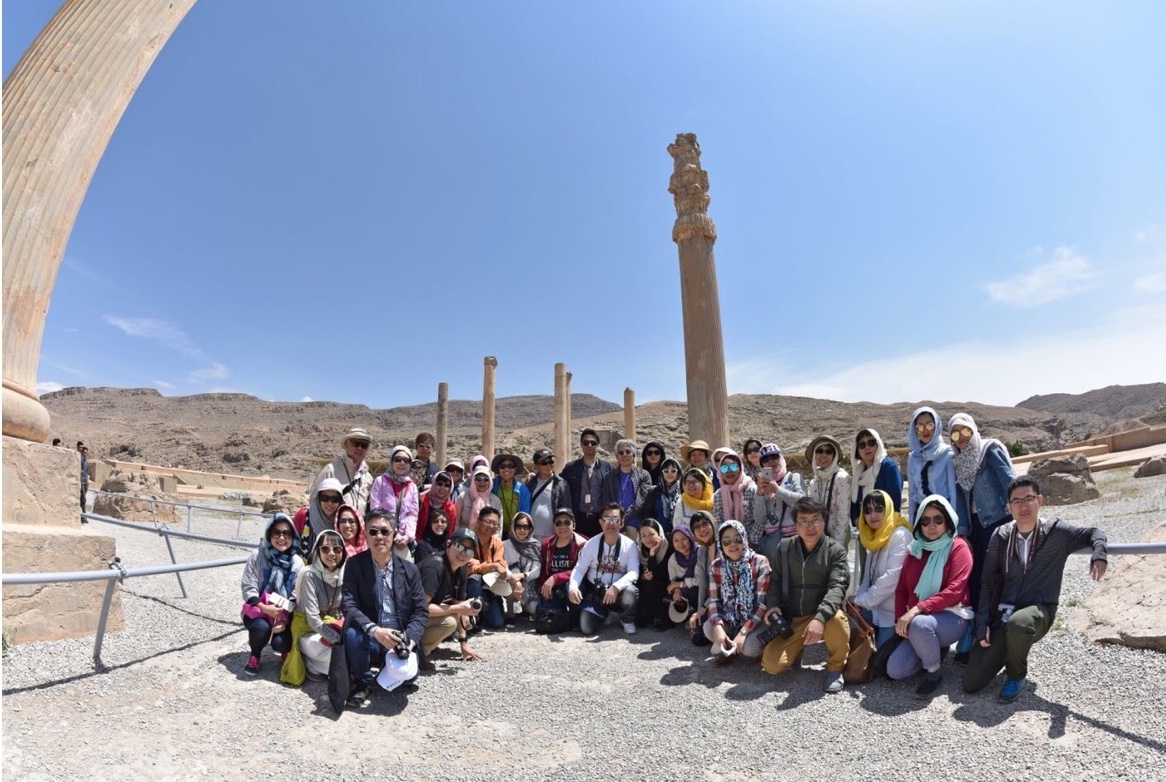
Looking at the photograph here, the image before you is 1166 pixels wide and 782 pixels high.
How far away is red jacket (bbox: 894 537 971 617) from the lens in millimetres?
4219

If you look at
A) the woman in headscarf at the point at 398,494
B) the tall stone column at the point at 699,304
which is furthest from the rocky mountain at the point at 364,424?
the woman in headscarf at the point at 398,494

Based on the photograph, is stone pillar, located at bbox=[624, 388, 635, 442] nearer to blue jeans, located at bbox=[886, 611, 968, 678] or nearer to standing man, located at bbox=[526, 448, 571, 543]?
standing man, located at bbox=[526, 448, 571, 543]

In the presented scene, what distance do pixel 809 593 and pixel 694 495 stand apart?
1.39 metres

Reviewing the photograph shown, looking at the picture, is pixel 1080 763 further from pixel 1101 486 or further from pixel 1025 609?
pixel 1101 486

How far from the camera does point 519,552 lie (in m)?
6.16

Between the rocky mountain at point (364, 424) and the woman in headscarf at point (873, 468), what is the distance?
25.7m

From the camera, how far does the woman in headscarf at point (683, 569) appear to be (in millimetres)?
5711

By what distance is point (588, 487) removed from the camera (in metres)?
6.77

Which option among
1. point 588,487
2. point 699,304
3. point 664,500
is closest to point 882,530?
point 664,500

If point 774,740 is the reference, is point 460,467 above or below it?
above

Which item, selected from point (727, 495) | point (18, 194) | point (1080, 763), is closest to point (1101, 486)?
point (727, 495)

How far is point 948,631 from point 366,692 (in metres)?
3.64

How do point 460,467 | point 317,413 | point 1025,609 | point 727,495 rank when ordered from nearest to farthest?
point 1025,609 → point 727,495 → point 460,467 → point 317,413

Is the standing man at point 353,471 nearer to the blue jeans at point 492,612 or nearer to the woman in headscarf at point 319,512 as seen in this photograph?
the woman in headscarf at point 319,512
